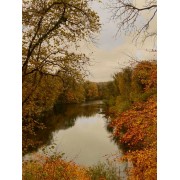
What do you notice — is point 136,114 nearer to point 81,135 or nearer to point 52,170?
point 81,135

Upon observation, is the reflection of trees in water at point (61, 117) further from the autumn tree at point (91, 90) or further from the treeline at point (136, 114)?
the treeline at point (136, 114)

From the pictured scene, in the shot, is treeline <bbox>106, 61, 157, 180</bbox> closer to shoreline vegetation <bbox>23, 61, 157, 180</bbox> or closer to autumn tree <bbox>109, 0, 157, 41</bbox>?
shoreline vegetation <bbox>23, 61, 157, 180</bbox>

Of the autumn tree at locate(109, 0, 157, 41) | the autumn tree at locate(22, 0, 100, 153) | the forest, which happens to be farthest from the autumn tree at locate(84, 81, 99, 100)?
the autumn tree at locate(109, 0, 157, 41)

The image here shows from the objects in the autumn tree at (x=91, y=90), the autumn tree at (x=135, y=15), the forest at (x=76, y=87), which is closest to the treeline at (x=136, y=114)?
the forest at (x=76, y=87)

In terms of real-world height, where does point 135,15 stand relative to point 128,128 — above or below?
above

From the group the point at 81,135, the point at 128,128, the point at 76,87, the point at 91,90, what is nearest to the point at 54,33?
the point at 76,87
